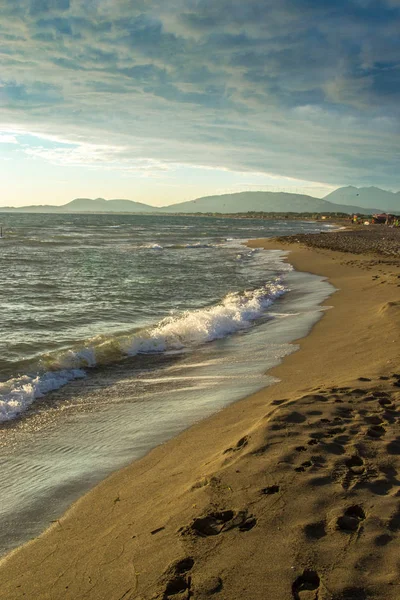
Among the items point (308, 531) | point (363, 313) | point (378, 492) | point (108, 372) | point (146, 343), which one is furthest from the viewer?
point (363, 313)

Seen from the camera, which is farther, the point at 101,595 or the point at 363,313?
the point at 363,313

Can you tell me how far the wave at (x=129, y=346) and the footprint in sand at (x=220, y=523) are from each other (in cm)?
422

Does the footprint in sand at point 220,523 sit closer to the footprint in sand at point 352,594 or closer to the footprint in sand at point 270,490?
the footprint in sand at point 270,490

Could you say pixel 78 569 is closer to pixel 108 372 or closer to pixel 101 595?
pixel 101 595

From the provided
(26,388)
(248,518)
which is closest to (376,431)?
(248,518)

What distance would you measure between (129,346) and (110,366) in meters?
1.15

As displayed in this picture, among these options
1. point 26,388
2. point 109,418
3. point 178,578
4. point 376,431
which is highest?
point 376,431

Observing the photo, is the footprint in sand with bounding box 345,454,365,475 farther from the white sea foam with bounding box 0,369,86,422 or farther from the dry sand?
the white sea foam with bounding box 0,369,86,422

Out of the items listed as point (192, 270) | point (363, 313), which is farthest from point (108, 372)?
point (192, 270)

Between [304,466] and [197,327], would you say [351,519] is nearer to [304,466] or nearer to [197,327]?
[304,466]

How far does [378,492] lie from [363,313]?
989cm

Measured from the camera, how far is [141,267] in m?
28.0

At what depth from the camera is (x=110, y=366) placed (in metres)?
9.65

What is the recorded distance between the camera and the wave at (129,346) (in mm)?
7742
